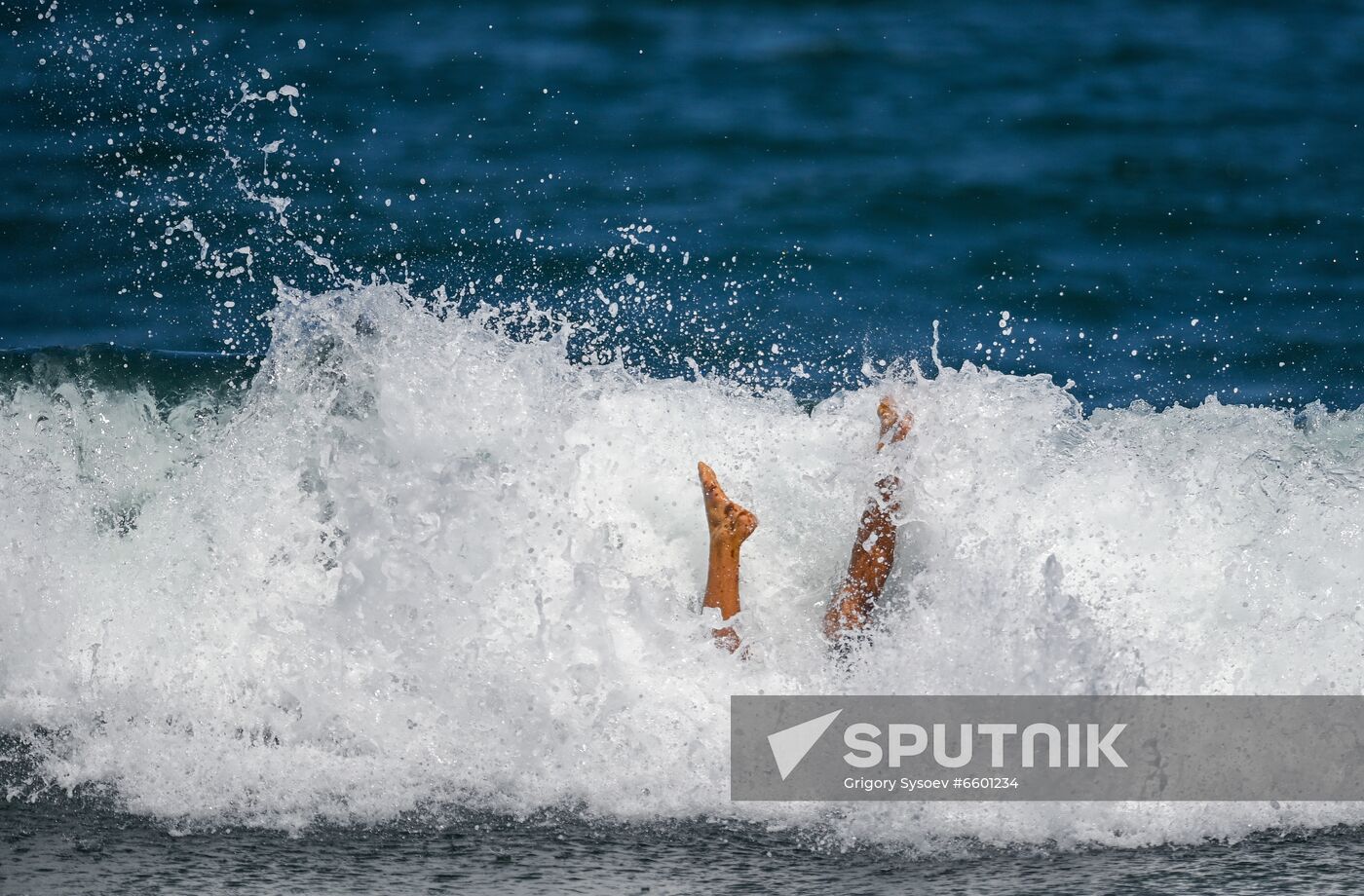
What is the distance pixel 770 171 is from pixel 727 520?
222 inches

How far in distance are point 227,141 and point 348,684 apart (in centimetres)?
657

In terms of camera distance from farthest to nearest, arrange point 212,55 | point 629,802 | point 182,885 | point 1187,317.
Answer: point 212,55 → point 1187,317 → point 629,802 → point 182,885

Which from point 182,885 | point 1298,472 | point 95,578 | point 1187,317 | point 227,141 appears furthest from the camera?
point 227,141

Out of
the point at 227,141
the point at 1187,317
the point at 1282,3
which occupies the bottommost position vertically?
the point at 1187,317

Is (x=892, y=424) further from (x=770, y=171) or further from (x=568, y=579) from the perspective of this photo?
(x=770, y=171)

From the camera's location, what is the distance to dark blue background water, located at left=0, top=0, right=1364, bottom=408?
29.9ft

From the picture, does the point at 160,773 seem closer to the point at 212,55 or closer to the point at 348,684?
the point at 348,684

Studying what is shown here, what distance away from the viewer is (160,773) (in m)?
4.78

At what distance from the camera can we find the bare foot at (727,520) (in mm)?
5398

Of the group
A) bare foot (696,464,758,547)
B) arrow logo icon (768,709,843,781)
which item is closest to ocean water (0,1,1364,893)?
arrow logo icon (768,709,843,781)

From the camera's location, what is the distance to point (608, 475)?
242 inches

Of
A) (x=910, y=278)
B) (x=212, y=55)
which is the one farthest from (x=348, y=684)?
(x=212, y=55)

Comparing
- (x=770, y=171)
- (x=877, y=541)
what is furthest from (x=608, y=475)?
(x=770, y=171)

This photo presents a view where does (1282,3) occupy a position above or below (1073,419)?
above
